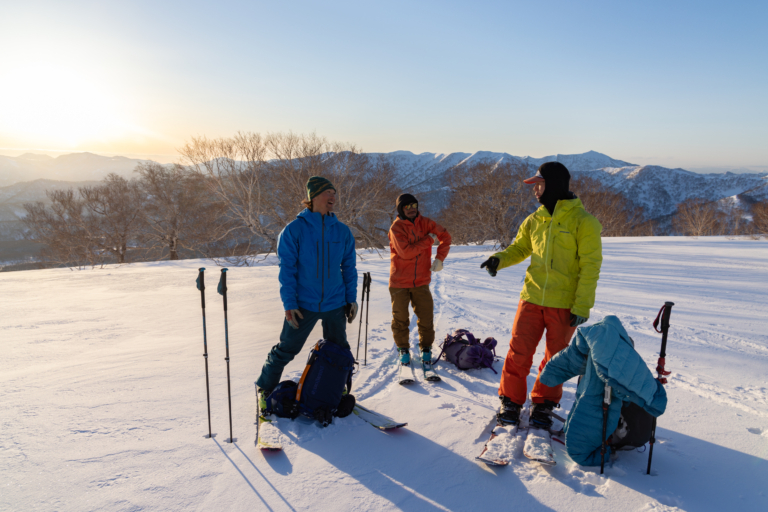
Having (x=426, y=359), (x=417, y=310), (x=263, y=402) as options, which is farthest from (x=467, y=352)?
(x=263, y=402)

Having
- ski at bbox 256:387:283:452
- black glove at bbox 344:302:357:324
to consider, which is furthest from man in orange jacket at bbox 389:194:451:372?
ski at bbox 256:387:283:452

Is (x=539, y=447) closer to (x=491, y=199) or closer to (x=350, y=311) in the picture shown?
(x=350, y=311)

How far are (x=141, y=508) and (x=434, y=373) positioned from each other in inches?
102

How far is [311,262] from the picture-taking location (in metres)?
2.88

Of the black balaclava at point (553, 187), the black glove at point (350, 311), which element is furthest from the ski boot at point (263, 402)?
the black balaclava at point (553, 187)

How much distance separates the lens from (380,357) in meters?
4.39

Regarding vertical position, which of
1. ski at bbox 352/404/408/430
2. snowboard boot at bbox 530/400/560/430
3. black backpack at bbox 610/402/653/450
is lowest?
ski at bbox 352/404/408/430

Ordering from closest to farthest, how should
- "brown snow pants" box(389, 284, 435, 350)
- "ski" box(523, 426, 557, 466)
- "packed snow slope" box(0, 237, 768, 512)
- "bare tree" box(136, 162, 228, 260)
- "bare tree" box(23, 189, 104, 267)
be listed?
"packed snow slope" box(0, 237, 768, 512) < "ski" box(523, 426, 557, 466) < "brown snow pants" box(389, 284, 435, 350) < "bare tree" box(23, 189, 104, 267) < "bare tree" box(136, 162, 228, 260)

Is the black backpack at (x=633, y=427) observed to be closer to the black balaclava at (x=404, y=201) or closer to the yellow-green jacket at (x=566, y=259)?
the yellow-green jacket at (x=566, y=259)

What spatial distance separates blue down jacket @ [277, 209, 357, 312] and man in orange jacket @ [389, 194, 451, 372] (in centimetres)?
100

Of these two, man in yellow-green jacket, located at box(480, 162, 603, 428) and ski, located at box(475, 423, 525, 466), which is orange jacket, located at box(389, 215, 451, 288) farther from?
ski, located at box(475, 423, 525, 466)

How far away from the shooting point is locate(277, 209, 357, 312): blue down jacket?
2811 millimetres

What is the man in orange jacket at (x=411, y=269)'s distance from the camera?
12.7 feet

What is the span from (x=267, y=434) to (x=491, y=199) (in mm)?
24665
